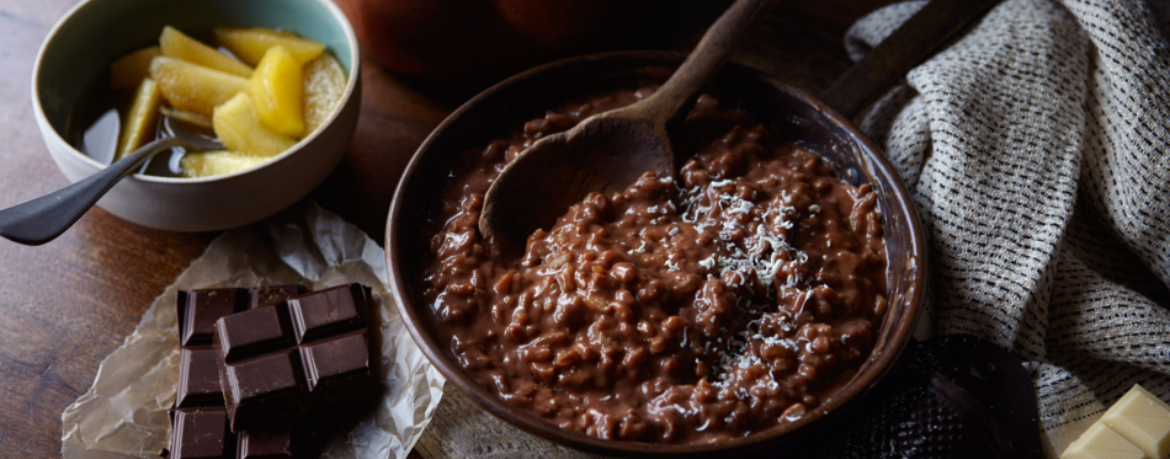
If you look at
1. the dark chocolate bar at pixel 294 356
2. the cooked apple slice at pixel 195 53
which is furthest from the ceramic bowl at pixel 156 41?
the dark chocolate bar at pixel 294 356

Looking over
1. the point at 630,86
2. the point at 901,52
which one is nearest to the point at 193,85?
the point at 630,86

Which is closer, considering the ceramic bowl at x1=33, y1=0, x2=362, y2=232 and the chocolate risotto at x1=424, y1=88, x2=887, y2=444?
the chocolate risotto at x1=424, y1=88, x2=887, y2=444

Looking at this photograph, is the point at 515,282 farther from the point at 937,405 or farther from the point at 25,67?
the point at 25,67

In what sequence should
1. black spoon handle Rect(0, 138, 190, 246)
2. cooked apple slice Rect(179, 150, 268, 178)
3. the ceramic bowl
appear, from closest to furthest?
black spoon handle Rect(0, 138, 190, 246) → the ceramic bowl → cooked apple slice Rect(179, 150, 268, 178)

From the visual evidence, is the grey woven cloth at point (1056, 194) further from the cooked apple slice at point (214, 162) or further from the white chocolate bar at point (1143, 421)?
the cooked apple slice at point (214, 162)

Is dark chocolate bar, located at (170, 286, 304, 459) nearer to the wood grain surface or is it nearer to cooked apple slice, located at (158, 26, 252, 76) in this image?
the wood grain surface

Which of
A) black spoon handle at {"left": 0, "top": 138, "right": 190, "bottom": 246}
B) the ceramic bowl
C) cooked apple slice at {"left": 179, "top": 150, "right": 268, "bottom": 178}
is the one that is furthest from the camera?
cooked apple slice at {"left": 179, "top": 150, "right": 268, "bottom": 178}

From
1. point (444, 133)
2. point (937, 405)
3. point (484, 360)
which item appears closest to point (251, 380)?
point (484, 360)

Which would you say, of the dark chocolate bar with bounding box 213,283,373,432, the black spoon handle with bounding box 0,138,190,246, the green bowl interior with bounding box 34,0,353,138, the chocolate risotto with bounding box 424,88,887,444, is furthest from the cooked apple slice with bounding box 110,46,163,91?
the chocolate risotto with bounding box 424,88,887,444
